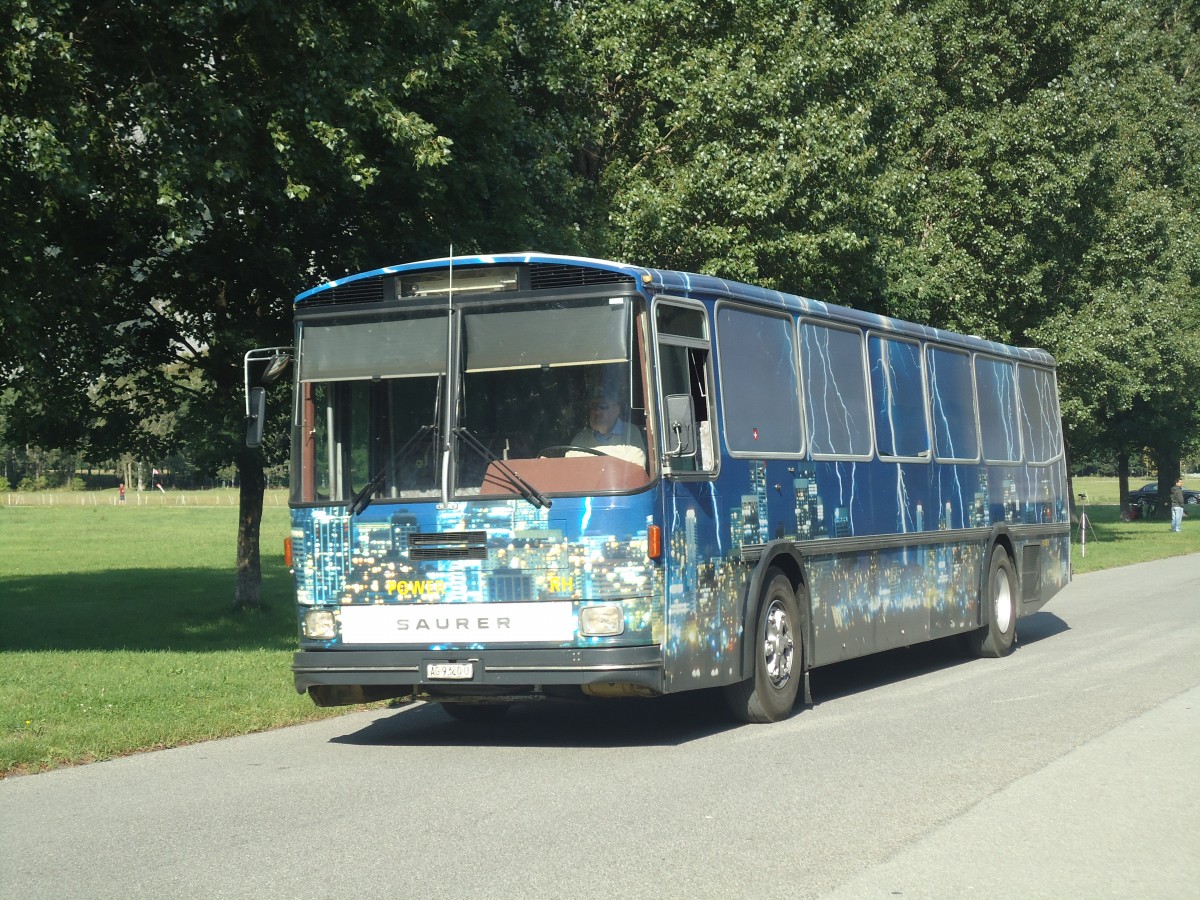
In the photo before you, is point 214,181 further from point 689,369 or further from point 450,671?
point 450,671

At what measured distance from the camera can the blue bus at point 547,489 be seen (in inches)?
379

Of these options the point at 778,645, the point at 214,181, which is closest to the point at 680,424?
the point at 778,645

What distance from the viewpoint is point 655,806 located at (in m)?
7.88

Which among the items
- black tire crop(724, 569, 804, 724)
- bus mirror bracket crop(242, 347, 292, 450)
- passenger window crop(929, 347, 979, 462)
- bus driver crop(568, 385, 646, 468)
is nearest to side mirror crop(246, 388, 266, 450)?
bus mirror bracket crop(242, 347, 292, 450)

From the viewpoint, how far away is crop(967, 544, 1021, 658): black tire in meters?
15.7

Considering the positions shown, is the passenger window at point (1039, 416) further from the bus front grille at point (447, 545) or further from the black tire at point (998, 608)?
the bus front grille at point (447, 545)

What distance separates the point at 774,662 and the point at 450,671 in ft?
8.66

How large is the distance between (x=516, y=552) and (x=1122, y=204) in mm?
31102

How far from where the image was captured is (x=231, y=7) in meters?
14.5

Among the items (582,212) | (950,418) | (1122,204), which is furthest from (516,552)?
(1122,204)

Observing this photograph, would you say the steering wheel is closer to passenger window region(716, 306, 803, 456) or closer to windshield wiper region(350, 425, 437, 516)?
windshield wiper region(350, 425, 437, 516)

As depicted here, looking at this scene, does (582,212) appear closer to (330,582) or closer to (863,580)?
(863,580)

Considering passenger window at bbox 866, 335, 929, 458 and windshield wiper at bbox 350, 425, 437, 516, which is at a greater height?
passenger window at bbox 866, 335, 929, 458

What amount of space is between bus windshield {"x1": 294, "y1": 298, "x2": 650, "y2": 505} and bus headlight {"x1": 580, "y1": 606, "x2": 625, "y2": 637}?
0.74 m
